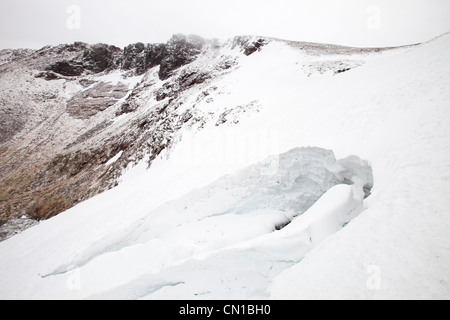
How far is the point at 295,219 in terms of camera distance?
5688 mm

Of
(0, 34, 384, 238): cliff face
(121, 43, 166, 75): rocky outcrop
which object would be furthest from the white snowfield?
(121, 43, 166, 75): rocky outcrop

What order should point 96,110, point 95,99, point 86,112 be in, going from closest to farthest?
point 86,112 → point 96,110 → point 95,99

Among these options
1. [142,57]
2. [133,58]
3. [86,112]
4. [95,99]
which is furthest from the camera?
[133,58]

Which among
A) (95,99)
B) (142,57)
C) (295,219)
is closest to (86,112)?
(95,99)

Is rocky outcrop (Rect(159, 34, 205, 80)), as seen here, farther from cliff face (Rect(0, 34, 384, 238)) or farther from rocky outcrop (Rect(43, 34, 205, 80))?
cliff face (Rect(0, 34, 384, 238))

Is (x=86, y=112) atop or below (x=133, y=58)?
below

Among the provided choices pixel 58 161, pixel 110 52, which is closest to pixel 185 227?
pixel 58 161

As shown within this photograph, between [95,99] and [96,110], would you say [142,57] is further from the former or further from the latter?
[96,110]

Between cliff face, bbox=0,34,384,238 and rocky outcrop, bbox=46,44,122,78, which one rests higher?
rocky outcrop, bbox=46,44,122,78

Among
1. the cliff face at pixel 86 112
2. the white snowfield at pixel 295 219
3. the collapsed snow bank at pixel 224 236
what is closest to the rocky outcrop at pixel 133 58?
the cliff face at pixel 86 112

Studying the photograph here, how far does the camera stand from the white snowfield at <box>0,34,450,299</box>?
3518mm

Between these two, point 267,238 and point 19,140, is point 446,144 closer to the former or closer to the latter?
point 267,238

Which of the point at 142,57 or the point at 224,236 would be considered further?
the point at 142,57

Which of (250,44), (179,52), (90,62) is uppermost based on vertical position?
(90,62)
